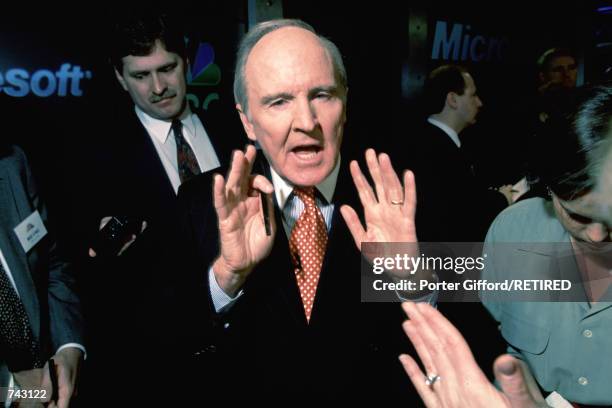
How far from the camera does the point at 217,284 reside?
1.35 metres

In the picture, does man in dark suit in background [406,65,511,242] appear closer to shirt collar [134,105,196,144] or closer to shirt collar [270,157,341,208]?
shirt collar [270,157,341,208]

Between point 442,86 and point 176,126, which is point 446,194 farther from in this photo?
point 442,86

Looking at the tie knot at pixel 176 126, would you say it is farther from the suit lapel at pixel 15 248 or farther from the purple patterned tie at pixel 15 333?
the purple patterned tie at pixel 15 333

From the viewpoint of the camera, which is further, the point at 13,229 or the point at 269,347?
the point at 13,229

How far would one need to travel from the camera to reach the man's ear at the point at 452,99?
355cm

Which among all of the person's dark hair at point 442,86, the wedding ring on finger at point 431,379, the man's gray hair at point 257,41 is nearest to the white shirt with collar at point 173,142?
the man's gray hair at point 257,41

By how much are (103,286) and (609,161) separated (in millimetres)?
2007

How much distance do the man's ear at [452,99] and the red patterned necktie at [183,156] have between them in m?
2.22

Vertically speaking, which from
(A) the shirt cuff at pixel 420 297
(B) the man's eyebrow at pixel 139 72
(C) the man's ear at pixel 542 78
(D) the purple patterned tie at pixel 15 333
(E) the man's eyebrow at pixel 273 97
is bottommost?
(D) the purple patterned tie at pixel 15 333

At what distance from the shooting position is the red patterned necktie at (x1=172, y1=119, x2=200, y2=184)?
2.24 metres

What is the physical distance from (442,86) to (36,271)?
3.12m

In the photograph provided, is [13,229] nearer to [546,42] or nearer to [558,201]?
[558,201]

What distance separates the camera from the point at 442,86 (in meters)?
3.60

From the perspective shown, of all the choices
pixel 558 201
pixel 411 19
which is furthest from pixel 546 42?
pixel 558 201
